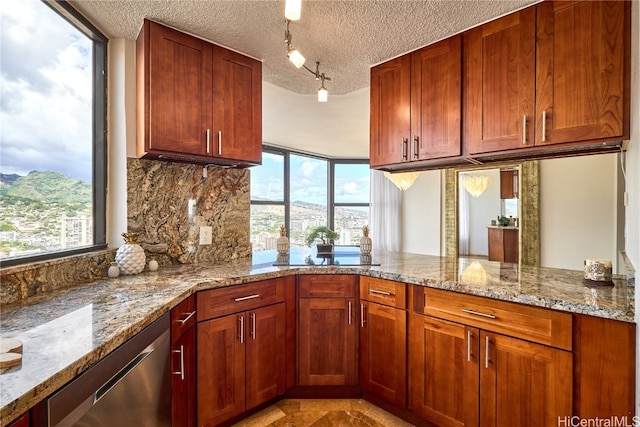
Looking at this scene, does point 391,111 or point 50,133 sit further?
point 391,111

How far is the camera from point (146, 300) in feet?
4.57

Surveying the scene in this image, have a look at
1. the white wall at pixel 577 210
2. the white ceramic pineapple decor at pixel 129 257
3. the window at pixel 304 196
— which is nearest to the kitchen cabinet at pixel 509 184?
the white wall at pixel 577 210

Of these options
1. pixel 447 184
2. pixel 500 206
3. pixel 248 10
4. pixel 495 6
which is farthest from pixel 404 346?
pixel 447 184

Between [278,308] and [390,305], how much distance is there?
70cm

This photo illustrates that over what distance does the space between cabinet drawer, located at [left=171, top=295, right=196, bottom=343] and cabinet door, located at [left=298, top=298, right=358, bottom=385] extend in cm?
73

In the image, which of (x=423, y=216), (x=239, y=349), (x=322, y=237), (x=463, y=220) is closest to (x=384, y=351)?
(x=239, y=349)

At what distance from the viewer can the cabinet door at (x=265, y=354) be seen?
1.95 metres

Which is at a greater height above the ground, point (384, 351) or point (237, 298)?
point (237, 298)

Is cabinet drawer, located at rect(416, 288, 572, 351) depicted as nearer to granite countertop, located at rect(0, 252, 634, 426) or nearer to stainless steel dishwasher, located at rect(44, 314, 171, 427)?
granite countertop, located at rect(0, 252, 634, 426)

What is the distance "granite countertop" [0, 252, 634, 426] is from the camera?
2.68 feet

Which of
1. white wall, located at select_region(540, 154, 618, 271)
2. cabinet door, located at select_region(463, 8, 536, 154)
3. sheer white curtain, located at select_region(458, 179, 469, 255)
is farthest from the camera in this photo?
sheer white curtain, located at select_region(458, 179, 469, 255)

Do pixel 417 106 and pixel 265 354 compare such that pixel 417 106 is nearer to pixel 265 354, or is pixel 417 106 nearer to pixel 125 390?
pixel 265 354

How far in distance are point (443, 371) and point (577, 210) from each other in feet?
9.75

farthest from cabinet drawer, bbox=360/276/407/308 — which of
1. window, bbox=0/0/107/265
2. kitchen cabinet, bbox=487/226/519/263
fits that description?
kitchen cabinet, bbox=487/226/519/263
